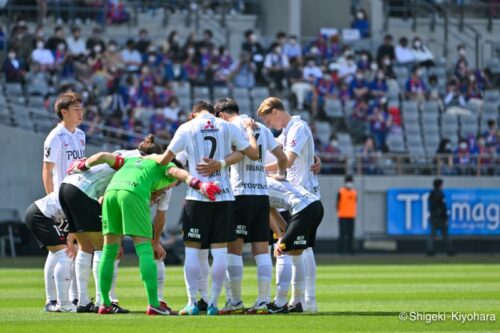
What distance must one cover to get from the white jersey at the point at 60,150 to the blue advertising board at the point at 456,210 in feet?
67.9

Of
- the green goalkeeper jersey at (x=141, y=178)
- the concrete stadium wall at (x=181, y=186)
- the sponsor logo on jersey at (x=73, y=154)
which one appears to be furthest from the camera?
the concrete stadium wall at (x=181, y=186)

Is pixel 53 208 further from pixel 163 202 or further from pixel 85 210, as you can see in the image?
pixel 163 202

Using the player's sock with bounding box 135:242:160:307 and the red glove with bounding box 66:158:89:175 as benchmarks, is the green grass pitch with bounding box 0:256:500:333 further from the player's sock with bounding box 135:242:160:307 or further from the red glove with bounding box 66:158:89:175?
the red glove with bounding box 66:158:89:175

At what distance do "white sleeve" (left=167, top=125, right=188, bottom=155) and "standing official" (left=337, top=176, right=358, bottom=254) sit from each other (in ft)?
63.5

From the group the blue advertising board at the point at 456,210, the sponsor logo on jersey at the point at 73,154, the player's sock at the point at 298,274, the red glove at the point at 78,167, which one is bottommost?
the blue advertising board at the point at 456,210

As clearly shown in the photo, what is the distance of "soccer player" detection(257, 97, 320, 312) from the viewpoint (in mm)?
14516

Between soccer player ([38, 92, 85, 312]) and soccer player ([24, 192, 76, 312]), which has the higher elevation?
soccer player ([38, 92, 85, 312])

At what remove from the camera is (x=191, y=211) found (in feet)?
44.2

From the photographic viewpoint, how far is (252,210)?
14148 mm

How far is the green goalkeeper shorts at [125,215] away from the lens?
13336 mm

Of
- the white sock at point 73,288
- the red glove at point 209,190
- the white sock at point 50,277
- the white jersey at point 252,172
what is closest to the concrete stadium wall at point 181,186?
the white sock at point 73,288

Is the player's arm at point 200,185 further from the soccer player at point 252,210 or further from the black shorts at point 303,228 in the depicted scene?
the black shorts at point 303,228

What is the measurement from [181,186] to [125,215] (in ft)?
65.6

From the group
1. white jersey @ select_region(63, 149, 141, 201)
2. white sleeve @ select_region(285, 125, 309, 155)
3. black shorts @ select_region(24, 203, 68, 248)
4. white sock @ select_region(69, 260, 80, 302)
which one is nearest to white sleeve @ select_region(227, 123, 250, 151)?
white sleeve @ select_region(285, 125, 309, 155)
